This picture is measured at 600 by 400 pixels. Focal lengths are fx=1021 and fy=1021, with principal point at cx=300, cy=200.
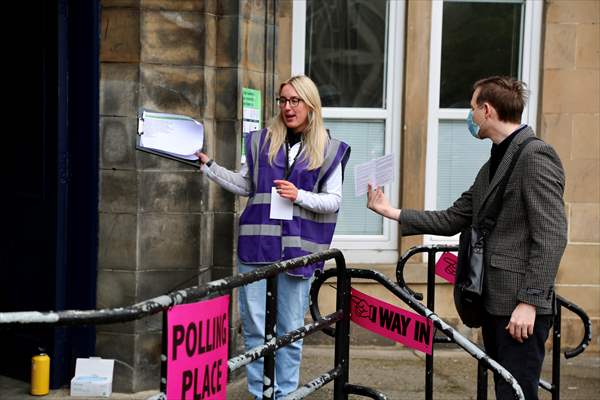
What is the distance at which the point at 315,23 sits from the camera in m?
7.41

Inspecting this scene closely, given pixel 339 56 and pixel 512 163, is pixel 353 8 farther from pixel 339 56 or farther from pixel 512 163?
pixel 512 163

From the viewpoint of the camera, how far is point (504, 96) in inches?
161

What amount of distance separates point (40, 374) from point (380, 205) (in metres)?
2.57

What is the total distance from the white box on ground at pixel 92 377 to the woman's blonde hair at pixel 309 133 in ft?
5.84

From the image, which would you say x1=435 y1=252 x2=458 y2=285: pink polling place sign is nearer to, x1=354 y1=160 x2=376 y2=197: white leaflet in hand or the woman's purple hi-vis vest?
the woman's purple hi-vis vest

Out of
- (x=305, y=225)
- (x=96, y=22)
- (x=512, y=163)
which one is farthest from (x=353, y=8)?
(x=512, y=163)

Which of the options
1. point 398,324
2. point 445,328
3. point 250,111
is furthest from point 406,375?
point 445,328

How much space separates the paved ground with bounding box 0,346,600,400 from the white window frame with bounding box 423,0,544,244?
2.96ft

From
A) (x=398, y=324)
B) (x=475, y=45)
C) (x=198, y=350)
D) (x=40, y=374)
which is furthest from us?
(x=475, y=45)

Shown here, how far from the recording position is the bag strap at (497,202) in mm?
4039

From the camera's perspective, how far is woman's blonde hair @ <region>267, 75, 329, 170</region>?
5230mm

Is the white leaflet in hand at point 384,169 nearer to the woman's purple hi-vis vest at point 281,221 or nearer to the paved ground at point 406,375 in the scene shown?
the woman's purple hi-vis vest at point 281,221

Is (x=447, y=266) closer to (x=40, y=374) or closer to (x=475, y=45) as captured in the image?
(x=40, y=374)

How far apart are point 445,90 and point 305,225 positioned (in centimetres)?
269
